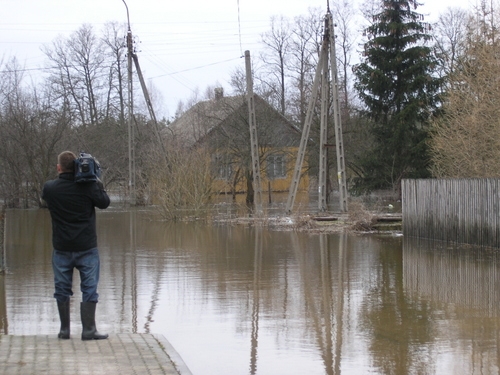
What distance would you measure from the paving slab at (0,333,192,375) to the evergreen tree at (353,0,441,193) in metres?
33.0

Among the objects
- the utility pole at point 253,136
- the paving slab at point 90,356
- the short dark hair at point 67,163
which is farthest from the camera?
the utility pole at point 253,136

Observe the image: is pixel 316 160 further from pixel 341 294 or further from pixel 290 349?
pixel 290 349

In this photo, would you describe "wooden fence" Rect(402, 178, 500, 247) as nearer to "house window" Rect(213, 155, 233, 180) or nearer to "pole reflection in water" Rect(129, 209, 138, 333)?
"pole reflection in water" Rect(129, 209, 138, 333)

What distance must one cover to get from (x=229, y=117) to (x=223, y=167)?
2958 mm

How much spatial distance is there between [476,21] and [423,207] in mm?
15020

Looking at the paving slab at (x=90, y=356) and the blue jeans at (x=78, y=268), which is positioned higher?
the blue jeans at (x=78, y=268)

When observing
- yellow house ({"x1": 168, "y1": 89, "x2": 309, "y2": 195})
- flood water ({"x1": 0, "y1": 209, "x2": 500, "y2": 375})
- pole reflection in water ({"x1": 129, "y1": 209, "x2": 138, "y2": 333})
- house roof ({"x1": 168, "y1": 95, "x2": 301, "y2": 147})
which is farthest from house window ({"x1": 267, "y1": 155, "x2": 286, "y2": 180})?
flood water ({"x1": 0, "y1": 209, "x2": 500, "y2": 375})

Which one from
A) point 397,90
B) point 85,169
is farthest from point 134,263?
point 397,90

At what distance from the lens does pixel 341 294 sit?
11.9m

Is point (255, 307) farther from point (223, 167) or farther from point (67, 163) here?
point (223, 167)

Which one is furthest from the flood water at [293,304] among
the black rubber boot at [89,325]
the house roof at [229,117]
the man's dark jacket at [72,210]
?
the house roof at [229,117]

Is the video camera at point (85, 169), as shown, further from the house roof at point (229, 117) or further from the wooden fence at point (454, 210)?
the house roof at point (229, 117)

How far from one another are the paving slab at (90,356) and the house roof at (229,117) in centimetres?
3507

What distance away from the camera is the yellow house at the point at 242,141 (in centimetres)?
4656
